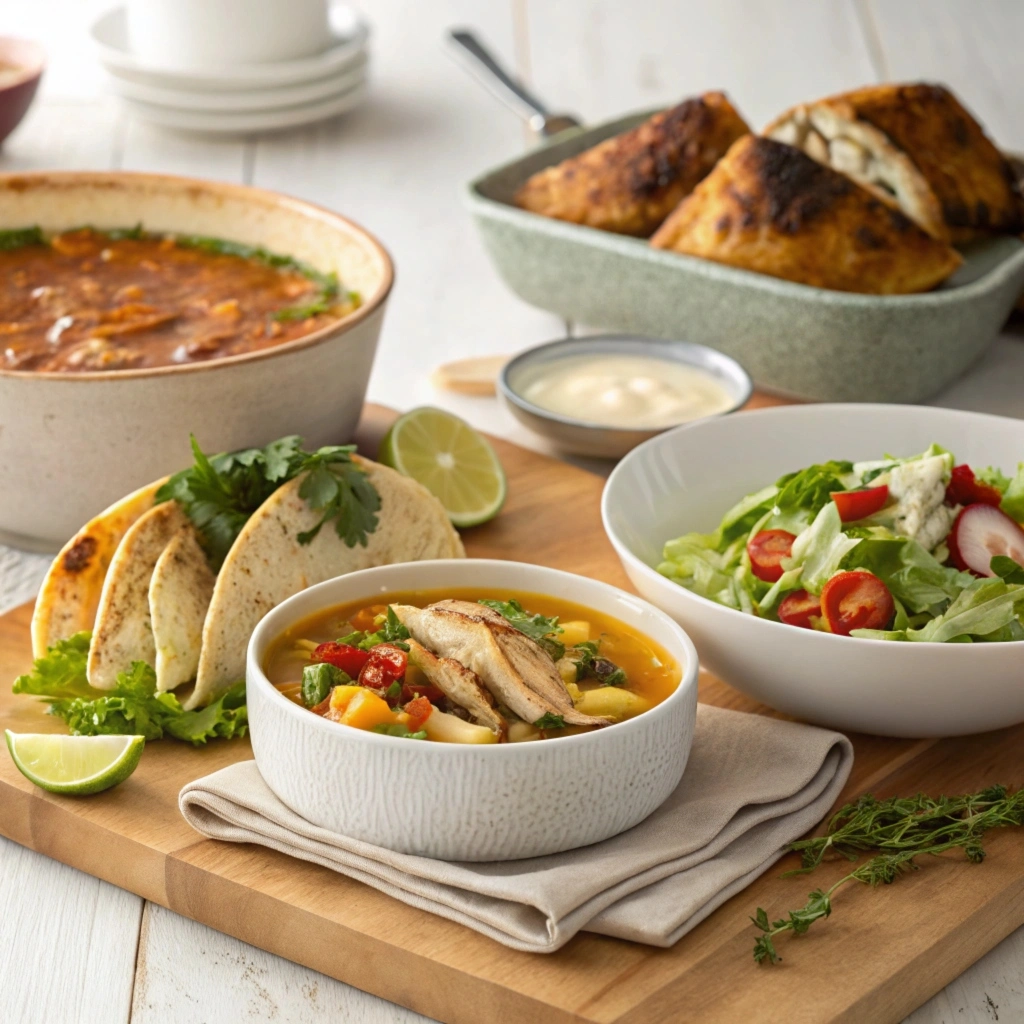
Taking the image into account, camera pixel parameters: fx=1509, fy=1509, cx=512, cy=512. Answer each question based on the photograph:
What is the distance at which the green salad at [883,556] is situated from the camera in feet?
10.1

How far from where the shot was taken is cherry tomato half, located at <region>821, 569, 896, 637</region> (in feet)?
10.1

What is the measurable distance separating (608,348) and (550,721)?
90.8 inches

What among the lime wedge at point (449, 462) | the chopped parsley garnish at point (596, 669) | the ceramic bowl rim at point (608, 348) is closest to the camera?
the chopped parsley garnish at point (596, 669)

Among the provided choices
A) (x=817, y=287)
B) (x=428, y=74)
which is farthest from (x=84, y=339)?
(x=428, y=74)

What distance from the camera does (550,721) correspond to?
2.67 metres

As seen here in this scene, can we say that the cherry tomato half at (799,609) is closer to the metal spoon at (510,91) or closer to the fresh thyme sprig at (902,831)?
the fresh thyme sprig at (902,831)

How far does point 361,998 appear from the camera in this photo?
2592mm

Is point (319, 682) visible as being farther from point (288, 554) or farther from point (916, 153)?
point (916, 153)

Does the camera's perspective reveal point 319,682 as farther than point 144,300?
No

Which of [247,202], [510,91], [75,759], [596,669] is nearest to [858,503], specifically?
[596,669]

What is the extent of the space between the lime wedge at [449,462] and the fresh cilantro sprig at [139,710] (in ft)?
3.44

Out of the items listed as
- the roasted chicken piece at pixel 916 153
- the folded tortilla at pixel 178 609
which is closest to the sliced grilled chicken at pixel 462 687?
the folded tortilla at pixel 178 609

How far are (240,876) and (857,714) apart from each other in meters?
1.25

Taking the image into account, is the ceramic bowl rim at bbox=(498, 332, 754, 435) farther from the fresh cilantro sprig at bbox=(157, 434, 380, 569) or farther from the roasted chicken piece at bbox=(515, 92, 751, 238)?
the fresh cilantro sprig at bbox=(157, 434, 380, 569)
